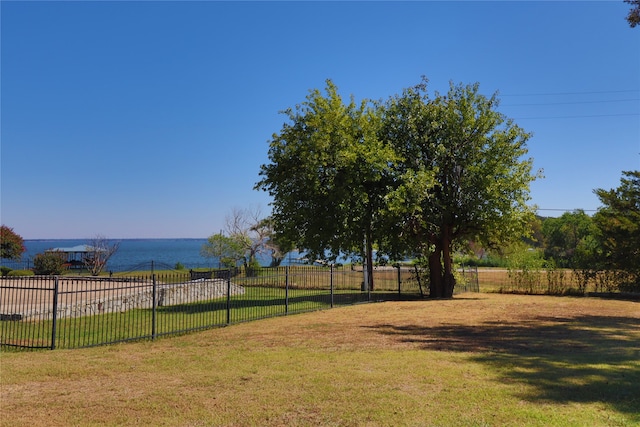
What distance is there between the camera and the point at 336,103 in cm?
2277

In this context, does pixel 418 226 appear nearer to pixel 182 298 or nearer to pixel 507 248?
pixel 507 248

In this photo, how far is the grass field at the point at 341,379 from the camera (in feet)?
17.2

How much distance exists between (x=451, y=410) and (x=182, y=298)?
1701 cm

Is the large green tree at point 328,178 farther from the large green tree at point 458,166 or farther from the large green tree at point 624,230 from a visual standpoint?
the large green tree at point 624,230

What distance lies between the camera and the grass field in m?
5.24

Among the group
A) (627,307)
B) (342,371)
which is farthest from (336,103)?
(342,371)

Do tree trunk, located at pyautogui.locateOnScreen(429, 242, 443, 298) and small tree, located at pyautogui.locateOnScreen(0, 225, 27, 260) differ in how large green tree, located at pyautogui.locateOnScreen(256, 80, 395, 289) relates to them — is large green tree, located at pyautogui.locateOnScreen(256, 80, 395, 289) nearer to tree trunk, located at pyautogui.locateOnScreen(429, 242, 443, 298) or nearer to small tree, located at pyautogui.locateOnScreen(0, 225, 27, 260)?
tree trunk, located at pyautogui.locateOnScreen(429, 242, 443, 298)

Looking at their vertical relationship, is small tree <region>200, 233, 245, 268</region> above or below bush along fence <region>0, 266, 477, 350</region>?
above

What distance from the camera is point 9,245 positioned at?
3822 centimetres

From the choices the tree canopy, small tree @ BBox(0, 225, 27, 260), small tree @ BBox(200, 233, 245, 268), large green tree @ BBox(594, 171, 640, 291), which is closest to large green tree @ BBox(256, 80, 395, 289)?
the tree canopy

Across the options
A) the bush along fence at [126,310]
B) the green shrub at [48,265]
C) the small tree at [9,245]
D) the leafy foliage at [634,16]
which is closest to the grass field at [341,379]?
the bush along fence at [126,310]

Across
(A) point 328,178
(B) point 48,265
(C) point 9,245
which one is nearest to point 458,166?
(A) point 328,178

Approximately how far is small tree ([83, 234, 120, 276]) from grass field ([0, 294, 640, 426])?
29.7 m

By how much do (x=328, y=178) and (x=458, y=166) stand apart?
6.43 m
